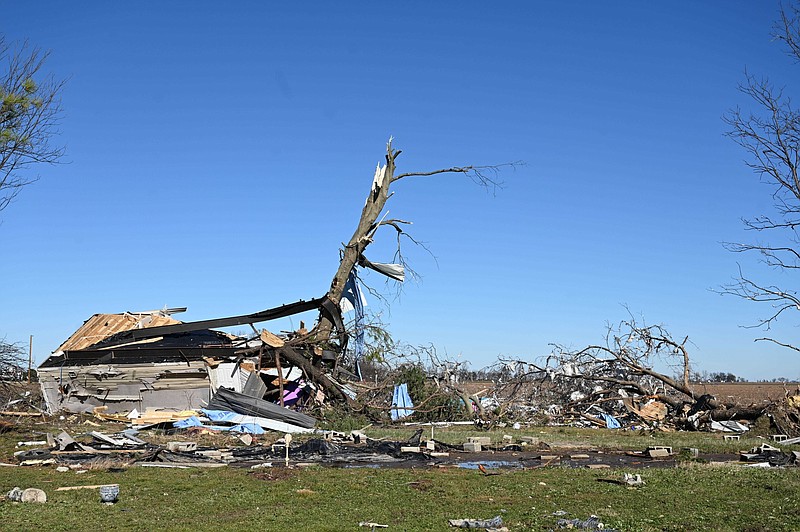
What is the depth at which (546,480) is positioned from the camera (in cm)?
1101

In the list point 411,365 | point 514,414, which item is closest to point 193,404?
point 411,365

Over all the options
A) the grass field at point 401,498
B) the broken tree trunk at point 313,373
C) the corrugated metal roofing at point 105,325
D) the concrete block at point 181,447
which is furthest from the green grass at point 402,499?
the corrugated metal roofing at point 105,325

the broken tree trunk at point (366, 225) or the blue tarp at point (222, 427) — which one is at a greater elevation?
the broken tree trunk at point (366, 225)

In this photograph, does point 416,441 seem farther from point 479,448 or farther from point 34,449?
point 34,449

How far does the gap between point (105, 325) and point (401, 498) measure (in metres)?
18.8

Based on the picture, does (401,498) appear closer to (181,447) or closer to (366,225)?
(181,447)

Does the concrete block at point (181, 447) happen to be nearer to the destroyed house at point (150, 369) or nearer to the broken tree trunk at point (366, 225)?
the destroyed house at point (150, 369)

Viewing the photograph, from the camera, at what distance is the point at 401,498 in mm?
9695

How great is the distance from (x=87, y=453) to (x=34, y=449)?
4.77 feet

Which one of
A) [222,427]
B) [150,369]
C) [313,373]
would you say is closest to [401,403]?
[313,373]

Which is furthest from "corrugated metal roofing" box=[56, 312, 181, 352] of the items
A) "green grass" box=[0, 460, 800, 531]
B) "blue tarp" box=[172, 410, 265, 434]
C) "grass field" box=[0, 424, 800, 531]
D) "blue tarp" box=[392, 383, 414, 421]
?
"green grass" box=[0, 460, 800, 531]

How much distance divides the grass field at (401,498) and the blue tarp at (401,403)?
30.4 ft

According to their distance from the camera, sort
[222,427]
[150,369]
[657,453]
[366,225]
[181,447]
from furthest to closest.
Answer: [366,225], [150,369], [222,427], [181,447], [657,453]

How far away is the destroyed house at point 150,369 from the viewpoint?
2195 centimetres
